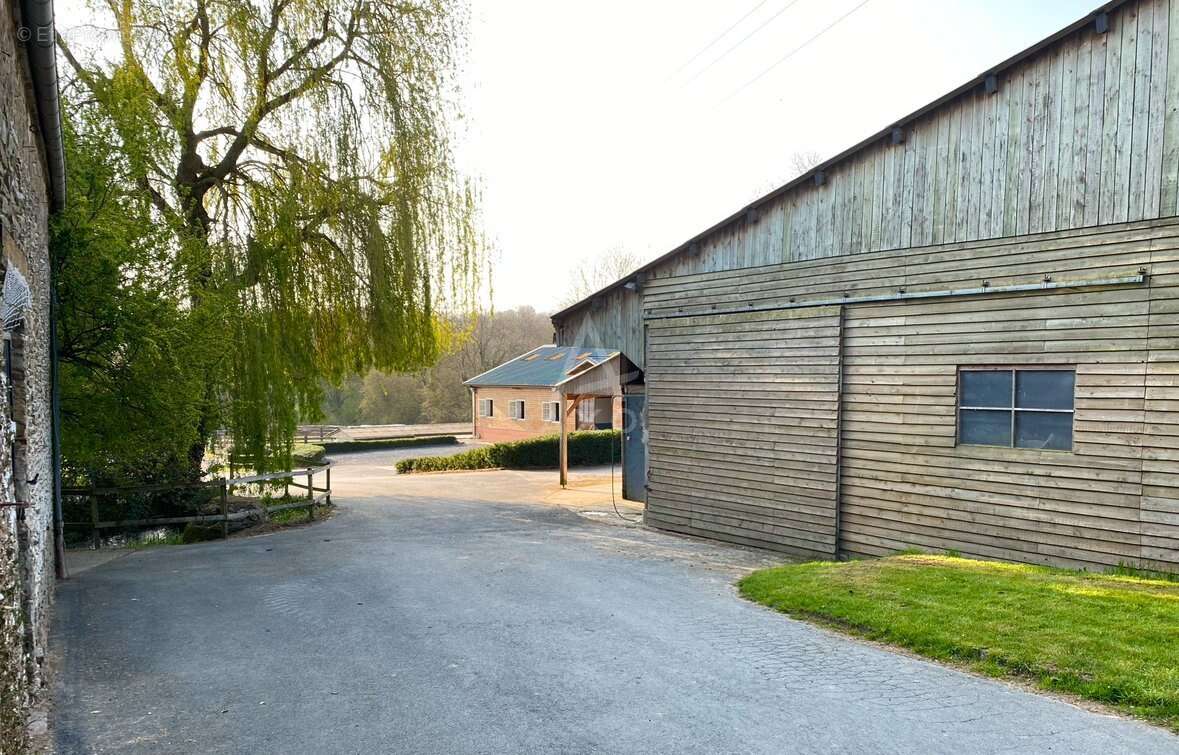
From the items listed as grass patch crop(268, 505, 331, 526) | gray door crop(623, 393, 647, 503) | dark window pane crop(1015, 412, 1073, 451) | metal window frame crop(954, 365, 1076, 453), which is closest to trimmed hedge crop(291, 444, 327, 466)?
grass patch crop(268, 505, 331, 526)

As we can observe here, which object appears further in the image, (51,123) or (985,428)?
(985,428)

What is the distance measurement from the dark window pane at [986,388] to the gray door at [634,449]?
7688 millimetres

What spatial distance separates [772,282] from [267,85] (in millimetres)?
10169

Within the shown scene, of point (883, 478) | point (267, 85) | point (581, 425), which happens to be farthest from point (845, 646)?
point (581, 425)

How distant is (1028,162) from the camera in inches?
355

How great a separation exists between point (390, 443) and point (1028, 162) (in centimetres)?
3262

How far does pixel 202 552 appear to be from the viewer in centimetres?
1176

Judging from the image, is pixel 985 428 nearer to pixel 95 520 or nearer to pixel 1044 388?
pixel 1044 388

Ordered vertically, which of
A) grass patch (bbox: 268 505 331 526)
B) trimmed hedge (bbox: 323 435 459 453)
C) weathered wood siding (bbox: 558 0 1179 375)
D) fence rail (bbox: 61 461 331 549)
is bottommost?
trimmed hedge (bbox: 323 435 459 453)

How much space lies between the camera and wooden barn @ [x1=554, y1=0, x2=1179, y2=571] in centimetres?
814

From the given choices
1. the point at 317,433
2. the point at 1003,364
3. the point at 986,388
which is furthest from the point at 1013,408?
the point at 317,433

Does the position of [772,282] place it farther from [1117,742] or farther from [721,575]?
[1117,742]

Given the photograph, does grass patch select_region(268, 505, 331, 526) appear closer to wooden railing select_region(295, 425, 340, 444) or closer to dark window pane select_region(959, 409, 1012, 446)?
dark window pane select_region(959, 409, 1012, 446)

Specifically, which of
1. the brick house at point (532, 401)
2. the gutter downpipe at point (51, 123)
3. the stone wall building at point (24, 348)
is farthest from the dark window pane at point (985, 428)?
the brick house at point (532, 401)
